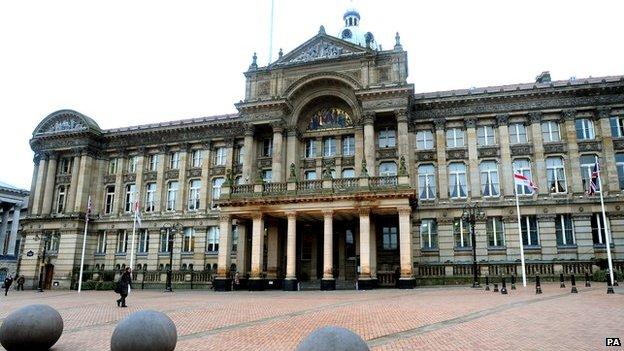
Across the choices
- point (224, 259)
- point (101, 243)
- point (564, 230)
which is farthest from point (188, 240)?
point (564, 230)

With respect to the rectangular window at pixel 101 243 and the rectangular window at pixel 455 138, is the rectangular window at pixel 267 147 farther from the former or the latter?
the rectangular window at pixel 101 243

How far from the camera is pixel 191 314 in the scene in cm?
1731

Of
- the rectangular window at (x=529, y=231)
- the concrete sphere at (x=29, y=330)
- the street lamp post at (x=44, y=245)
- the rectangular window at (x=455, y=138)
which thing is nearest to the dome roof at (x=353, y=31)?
the rectangular window at (x=455, y=138)

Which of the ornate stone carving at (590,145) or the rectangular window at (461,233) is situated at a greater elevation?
the ornate stone carving at (590,145)

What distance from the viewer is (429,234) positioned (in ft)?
121

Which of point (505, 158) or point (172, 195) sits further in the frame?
point (172, 195)

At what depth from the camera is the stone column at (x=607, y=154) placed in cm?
3444

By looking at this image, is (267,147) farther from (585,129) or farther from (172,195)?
(585,129)

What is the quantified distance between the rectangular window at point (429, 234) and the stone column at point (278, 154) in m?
12.0

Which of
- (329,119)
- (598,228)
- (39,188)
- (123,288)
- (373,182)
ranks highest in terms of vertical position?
(329,119)

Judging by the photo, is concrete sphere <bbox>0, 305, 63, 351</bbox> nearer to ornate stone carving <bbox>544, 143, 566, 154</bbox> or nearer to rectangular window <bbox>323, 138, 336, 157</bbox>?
rectangular window <bbox>323, 138, 336, 157</bbox>

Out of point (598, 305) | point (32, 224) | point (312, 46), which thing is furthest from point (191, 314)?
point (32, 224)

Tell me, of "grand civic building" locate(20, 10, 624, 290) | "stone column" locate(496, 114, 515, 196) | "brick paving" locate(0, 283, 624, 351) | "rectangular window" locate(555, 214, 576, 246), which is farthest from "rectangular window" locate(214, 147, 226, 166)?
"rectangular window" locate(555, 214, 576, 246)

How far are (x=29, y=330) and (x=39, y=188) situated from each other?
1768 inches
